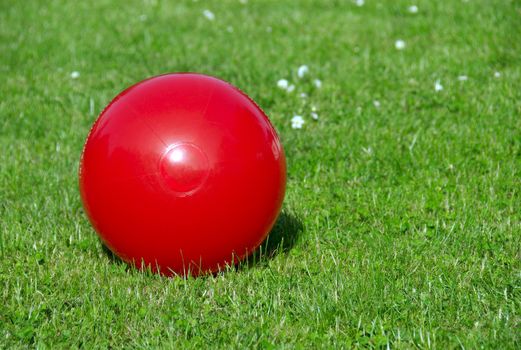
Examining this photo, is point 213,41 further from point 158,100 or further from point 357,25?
point 158,100

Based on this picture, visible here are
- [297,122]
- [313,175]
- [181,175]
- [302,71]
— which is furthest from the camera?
[302,71]

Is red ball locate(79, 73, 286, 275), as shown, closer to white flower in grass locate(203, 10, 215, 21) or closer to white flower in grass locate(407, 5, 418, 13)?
white flower in grass locate(203, 10, 215, 21)

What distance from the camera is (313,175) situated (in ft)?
17.5

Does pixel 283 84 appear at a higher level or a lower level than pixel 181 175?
lower

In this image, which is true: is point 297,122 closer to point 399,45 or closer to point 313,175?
point 313,175

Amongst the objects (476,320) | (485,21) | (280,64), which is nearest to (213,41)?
(280,64)

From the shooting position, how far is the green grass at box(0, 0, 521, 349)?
11.9 feet

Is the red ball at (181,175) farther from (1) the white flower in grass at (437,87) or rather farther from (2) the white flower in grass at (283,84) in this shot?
(1) the white flower in grass at (437,87)

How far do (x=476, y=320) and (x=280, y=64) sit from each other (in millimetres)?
4142

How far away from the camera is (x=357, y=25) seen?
8.24m

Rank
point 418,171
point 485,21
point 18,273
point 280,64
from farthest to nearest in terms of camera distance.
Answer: point 485,21 < point 280,64 < point 418,171 < point 18,273

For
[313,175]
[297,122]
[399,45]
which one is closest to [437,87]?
[399,45]

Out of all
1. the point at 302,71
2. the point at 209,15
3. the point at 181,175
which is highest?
the point at 181,175

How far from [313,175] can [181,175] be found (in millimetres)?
1881
